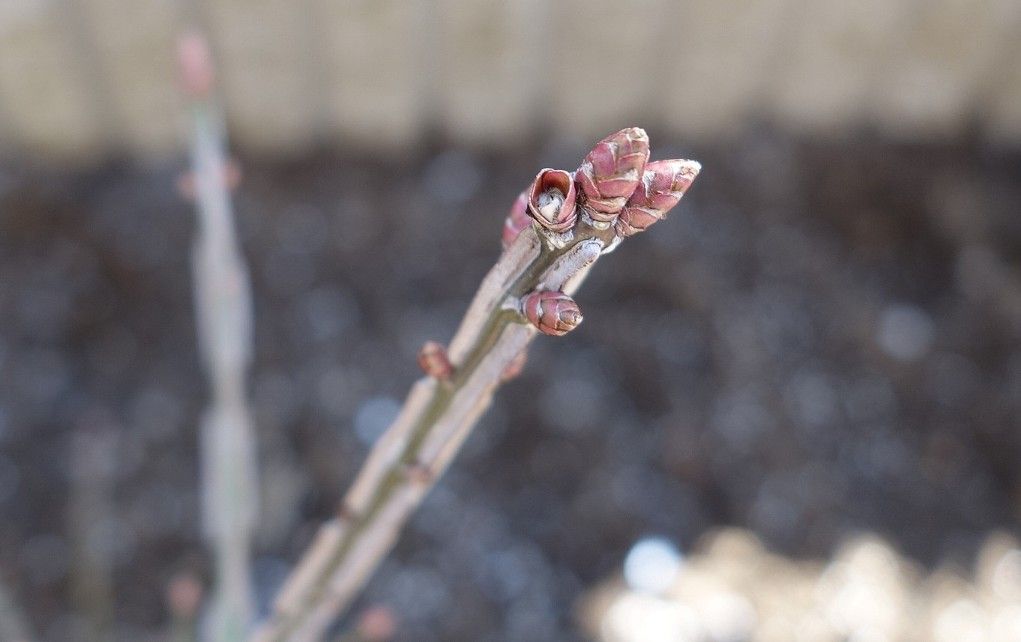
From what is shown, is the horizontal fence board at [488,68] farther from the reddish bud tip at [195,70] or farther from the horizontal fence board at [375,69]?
the reddish bud tip at [195,70]

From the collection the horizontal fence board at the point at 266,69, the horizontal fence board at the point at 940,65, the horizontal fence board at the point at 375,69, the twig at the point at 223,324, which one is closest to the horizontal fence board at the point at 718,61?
the horizontal fence board at the point at 940,65

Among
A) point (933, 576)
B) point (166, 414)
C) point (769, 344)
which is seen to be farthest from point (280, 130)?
point (933, 576)

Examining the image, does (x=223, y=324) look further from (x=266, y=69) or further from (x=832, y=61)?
(x=832, y=61)

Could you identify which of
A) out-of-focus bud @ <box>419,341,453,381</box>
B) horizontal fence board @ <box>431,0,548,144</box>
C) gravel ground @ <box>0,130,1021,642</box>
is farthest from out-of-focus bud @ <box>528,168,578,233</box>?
horizontal fence board @ <box>431,0,548,144</box>

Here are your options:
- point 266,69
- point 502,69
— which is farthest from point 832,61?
point 266,69

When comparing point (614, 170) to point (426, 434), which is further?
point (426, 434)

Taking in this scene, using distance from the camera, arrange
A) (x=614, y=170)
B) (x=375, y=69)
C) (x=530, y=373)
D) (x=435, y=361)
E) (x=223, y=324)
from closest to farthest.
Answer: (x=614, y=170), (x=435, y=361), (x=223, y=324), (x=530, y=373), (x=375, y=69)

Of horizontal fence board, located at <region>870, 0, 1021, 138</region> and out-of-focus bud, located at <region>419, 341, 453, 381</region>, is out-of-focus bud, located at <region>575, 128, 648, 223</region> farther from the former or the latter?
horizontal fence board, located at <region>870, 0, 1021, 138</region>
